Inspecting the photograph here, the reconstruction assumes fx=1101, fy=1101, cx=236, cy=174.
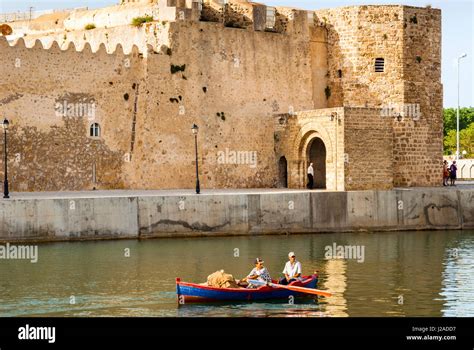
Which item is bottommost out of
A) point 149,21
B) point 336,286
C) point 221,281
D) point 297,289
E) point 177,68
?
point 336,286

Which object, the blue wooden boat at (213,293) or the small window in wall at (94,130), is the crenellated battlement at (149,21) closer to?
the small window in wall at (94,130)

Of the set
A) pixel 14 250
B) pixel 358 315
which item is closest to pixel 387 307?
pixel 358 315

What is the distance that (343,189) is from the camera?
36.3 m

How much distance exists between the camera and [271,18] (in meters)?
40.7

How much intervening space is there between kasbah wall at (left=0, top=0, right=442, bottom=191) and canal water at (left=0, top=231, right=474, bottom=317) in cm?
471

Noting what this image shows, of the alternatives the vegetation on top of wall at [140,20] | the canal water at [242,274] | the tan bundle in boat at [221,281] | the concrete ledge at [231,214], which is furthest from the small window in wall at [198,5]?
the tan bundle in boat at [221,281]

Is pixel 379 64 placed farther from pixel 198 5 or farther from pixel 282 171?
pixel 198 5

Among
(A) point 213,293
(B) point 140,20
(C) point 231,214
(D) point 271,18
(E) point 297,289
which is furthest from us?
(D) point 271,18

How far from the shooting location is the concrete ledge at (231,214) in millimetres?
31391

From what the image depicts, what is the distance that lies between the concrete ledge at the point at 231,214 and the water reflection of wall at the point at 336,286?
5.98 meters

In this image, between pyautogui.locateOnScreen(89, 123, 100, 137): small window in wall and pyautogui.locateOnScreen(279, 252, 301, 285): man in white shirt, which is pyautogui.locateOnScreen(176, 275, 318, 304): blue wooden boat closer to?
pyautogui.locateOnScreen(279, 252, 301, 285): man in white shirt

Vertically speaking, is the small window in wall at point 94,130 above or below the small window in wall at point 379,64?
below

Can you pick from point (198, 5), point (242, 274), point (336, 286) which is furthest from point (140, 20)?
point (336, 286)

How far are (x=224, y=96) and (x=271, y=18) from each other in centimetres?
377
